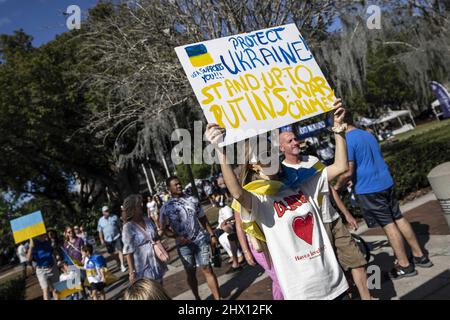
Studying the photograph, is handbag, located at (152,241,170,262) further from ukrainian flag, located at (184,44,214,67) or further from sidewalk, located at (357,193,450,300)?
ukrainian flag, located at (184,44,214,67)

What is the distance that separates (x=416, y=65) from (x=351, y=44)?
10.4m

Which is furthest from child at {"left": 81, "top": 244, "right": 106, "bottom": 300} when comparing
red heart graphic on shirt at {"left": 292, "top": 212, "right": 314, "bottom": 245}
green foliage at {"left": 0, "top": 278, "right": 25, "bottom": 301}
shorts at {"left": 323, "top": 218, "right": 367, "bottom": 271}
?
red heart graphic on shirt at {"left": 292, "top": 212, "right": 314, "bottom": 245}

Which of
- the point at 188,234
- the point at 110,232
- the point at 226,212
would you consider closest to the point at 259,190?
the point at 188,234

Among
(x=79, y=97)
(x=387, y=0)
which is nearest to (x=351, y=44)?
(x=387, y=0)

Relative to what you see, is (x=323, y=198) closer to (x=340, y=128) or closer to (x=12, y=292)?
(x=340, y=128)

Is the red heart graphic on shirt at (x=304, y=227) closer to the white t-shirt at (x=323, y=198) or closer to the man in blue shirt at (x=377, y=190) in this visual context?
the white t-shirt at (x=323, y=198)

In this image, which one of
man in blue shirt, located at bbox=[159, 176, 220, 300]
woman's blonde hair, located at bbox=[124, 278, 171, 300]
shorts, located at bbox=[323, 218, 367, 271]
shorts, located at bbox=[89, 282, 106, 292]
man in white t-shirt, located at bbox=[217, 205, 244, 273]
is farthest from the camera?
man in white t-shirt, located at bbox=[217, 205, 244, 273]

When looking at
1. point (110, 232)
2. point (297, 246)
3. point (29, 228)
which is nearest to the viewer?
point (297, 246)

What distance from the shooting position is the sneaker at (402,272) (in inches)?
175

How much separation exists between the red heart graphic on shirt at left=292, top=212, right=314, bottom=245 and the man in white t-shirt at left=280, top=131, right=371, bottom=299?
22 cm

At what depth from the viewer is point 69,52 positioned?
2209 cm

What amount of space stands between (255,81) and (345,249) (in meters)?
1.56

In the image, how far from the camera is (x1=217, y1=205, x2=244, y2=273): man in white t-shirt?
7.45 m

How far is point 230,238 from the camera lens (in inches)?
293
